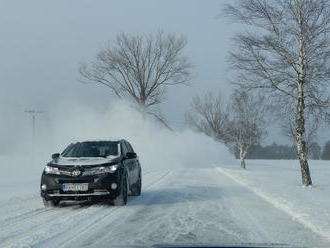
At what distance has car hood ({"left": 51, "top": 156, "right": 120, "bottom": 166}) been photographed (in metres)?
12.1

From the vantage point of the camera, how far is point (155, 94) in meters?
55.8

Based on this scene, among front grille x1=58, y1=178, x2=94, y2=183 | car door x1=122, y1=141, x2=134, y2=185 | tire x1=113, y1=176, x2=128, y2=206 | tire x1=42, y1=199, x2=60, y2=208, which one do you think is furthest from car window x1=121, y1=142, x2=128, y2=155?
tire x1=42, y1=199, x2=60, y2=208

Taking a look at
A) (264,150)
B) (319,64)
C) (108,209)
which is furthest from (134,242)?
(264,150)

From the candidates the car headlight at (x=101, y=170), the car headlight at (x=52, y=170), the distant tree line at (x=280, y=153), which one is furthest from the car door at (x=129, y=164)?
the distant tree line at (x=280, y=153)

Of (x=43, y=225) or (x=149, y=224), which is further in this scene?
(x=149, y=224)

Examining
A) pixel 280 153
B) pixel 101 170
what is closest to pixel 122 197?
pixel 101 170

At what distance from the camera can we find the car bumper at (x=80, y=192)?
1173 cm

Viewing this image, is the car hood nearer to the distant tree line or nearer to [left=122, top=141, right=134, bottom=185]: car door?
[left=122, top=141, right=134, bottom=185]: car door

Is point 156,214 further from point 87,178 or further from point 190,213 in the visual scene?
point 87,178

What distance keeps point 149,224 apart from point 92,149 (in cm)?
464

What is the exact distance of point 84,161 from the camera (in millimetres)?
12250

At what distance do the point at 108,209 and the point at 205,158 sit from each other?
42399mm

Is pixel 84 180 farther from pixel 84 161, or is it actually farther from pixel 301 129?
pixel 301 129

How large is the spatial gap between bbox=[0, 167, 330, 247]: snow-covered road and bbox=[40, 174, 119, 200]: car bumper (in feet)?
0.99
